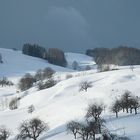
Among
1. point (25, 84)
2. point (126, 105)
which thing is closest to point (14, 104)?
point (25, 84)

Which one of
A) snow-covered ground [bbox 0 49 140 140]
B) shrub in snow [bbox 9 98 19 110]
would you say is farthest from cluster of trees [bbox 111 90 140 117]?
shrub in snow [bbox 9 98 19 110]

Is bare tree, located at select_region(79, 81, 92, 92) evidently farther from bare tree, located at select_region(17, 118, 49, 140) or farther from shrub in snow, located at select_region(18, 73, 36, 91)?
shrub in snow, located at select_region(18, 73, 36, 91)

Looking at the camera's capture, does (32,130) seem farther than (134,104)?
No

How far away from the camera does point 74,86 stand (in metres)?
138

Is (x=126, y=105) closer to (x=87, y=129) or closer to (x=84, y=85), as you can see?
(x=87, y=129)

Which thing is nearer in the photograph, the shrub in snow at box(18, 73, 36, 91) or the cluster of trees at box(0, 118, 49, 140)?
the cluster of trees at box(0, 118, 49, 140)

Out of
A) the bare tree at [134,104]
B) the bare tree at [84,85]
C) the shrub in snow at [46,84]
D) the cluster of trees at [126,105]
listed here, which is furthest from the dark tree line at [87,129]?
the shrub in snow at [46,84]

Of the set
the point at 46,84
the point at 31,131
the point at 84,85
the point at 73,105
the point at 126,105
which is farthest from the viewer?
the point at 46,84

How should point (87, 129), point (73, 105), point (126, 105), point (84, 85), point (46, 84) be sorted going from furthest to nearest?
point (46, 84) < point (84, 85) < point (73, 105) < point (126, 105) < point (87, 129)

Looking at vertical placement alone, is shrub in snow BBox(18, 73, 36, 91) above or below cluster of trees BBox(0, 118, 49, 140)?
above

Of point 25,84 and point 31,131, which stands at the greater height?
point 25,84

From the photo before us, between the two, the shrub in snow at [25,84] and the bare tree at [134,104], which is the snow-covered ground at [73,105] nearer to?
the bare tree at [134,104]

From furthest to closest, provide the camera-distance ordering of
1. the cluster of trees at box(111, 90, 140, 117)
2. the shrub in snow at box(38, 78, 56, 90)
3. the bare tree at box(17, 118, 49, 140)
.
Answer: the shrub in snow at box(38, 78, 56, 90) < the cluster of trees at box(111, 90, 140, 117) < the bare tree at box(17, 118, 49, 140)

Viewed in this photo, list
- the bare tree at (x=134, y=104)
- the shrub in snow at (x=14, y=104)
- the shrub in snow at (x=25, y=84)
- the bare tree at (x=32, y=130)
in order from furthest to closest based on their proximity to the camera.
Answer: the shrub in snow at (x=25, y=84) → the shrub in snow at (x=14, y=104) → the bare tree at (x=134, y=104) → the bare tree at (x=32, y=130)
